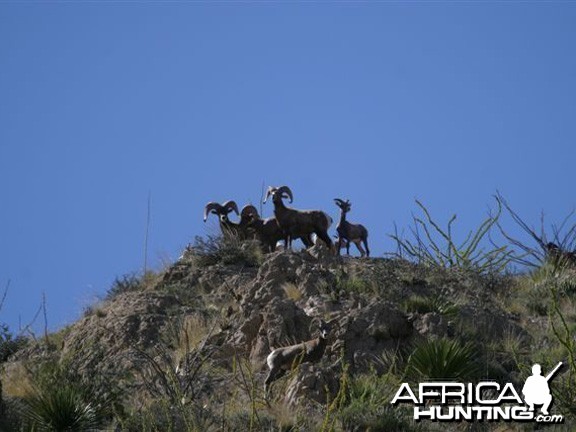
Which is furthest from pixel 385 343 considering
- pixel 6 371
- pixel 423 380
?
pixel 6 371

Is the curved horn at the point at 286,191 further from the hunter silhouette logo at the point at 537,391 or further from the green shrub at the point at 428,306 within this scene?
the hunter silhouette logo at the point at 537,391

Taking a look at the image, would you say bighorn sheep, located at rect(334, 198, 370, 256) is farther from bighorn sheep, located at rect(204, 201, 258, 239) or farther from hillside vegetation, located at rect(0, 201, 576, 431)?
hillside vegetation, located at rect(0, 201, 576, 431)

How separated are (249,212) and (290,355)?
11739 mm

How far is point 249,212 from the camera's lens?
96.1ft

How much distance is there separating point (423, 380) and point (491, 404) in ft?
3.97

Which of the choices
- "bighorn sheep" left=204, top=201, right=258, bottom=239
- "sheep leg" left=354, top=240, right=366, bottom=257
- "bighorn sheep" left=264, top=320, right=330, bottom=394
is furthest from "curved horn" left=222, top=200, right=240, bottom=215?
"bighorn sheep" left=264, top=320, right=330, bottom=394

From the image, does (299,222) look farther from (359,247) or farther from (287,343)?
(287,343)

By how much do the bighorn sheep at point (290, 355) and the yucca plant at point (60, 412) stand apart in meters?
2.36

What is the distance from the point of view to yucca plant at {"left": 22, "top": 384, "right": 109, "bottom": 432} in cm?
1642

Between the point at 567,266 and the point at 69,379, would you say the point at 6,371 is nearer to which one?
the point at 69,379

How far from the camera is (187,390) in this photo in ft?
54.5

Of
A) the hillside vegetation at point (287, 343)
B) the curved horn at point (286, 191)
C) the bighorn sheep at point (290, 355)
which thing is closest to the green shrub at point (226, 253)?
the hillside vegetation at point (287, 343)

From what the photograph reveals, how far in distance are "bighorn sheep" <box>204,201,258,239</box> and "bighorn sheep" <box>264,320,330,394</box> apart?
29.8ft

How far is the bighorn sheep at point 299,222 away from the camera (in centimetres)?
2833
